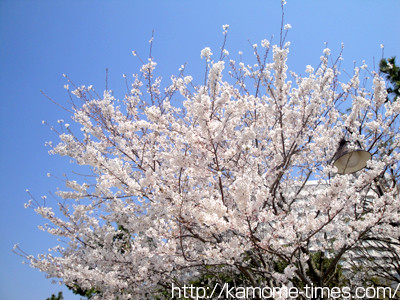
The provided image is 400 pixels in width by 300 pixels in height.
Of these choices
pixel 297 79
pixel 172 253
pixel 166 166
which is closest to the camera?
pixel 172 253

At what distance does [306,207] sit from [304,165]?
734 mm

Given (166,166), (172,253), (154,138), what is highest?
(154,138)

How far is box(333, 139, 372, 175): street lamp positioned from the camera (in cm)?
331

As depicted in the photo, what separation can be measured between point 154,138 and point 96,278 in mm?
2105

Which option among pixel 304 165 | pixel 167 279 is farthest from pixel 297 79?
pixel 167 279

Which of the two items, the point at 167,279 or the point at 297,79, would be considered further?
the point at 297,79

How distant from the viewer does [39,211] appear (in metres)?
4.40

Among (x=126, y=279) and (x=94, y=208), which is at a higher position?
(x=94, y=208)

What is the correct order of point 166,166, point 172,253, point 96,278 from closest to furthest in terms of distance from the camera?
point 172,253
point 96,278
point 166,166

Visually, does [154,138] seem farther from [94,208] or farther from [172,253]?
[172,253]

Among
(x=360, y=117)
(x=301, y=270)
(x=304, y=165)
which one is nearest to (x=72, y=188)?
(x=301, y=270)

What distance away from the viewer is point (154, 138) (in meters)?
4.30

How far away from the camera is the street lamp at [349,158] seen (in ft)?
10.9

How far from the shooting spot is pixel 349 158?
132 inches
